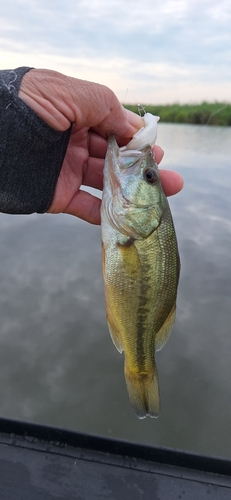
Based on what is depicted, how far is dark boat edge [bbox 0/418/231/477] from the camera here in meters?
1.98

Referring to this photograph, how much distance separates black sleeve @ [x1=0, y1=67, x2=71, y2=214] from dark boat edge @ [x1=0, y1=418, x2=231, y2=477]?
4.26 ft

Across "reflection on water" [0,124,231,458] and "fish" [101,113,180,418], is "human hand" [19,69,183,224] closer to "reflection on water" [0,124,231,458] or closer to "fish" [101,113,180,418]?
"fish" [101,113,180,418]

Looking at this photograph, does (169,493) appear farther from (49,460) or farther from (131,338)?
(131,338)

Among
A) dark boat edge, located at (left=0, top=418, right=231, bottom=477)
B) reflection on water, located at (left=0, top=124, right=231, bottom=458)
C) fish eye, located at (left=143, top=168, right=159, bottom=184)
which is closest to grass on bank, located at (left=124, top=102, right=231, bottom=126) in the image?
reflection on water, located at (left=0, top=124, right=231, bottom=458)

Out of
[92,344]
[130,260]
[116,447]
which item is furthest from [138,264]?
[92,344]

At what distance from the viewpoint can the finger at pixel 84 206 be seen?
2.35 m

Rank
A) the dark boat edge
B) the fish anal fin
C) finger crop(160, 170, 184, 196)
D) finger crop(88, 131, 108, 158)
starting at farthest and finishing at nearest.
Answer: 1. finger crop(88, 131, 108, 158)
2. finger crop(160, 170, 184, 196)
3. the dark boat edge
4. the fish anal fin

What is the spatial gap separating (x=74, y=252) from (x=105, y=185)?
403cm

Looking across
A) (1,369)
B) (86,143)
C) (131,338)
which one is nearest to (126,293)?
(131,338)

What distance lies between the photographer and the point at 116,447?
2049 mm

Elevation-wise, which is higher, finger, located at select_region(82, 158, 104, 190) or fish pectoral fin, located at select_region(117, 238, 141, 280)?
finger, located at select_region(82, 158, 104, 190)

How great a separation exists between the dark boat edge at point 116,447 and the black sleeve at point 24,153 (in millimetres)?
1298

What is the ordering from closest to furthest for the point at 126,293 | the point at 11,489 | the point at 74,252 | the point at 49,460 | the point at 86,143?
the point at 126,293 < the point at 11,489 < the point at 49,460 < the point at 86,143 < the point at 74,252

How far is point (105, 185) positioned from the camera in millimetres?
1870
